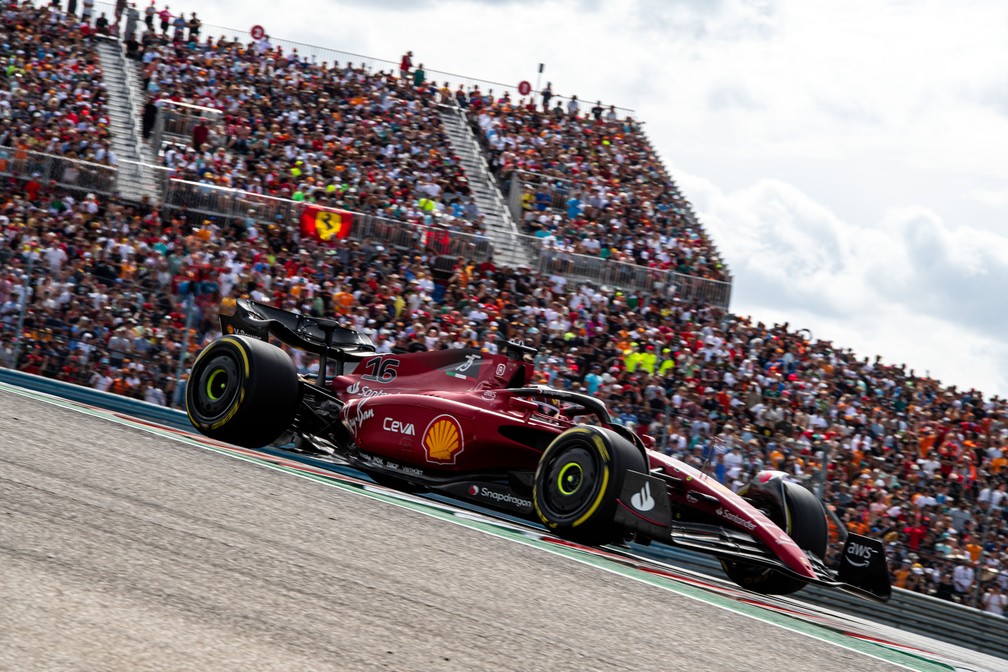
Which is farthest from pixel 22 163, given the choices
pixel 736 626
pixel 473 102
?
pixel 736 626

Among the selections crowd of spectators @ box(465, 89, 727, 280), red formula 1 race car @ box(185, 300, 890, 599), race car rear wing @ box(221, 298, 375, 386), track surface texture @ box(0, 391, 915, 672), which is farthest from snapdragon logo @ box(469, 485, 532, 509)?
crowd of spectators @ box(465, 89, 727, 280)

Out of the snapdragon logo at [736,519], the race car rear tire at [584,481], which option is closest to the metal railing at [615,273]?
the snapdragon logo at [736,519]

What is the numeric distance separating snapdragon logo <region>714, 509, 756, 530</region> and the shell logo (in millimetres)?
1982

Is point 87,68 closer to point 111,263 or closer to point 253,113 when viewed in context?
point 253,113

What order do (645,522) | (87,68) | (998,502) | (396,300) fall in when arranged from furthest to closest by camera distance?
(87,68), (396,300), (998,502), (645,522)

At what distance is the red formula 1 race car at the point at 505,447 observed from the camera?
8.02 metres

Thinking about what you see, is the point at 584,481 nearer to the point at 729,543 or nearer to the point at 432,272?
the point at 729,543

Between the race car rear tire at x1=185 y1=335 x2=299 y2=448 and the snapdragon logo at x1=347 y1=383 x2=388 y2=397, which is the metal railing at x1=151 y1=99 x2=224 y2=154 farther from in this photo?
the snapdragon logo at x1=347 y1=383 x2=388 y2=397

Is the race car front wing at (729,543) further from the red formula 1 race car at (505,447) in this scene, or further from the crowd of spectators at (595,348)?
the crowd of spectators at (595,348)

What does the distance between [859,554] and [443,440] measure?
3.23 m

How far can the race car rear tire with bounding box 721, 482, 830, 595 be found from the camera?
912 centimetres

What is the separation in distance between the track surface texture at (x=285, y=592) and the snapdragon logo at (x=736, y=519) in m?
1.88

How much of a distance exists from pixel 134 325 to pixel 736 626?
30.8ft

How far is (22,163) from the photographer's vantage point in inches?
800
